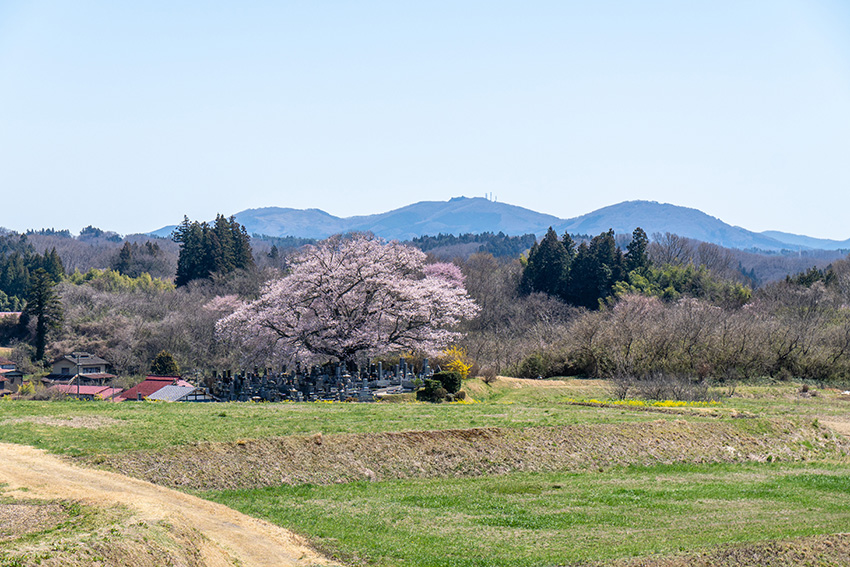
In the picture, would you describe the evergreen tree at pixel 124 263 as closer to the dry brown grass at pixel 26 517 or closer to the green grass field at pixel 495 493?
the green grass field at pixel 495 493

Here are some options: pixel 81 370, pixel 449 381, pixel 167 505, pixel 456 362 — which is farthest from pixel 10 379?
pixel 167 505

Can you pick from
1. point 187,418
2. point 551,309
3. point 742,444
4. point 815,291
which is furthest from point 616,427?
point 815,291

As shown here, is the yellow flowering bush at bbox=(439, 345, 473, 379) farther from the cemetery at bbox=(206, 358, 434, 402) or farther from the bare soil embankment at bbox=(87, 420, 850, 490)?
the bare soil embankment at bbox=(87, 420, 850, 490)

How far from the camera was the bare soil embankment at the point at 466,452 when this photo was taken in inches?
609

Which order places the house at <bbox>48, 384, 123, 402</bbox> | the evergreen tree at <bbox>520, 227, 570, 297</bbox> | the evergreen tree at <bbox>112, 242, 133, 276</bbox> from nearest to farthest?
1. the house at <bbox>48, 384, 123, 402</bbox>
2. the evergreen tree at <bbox>520, 227, 570, 297</bbox>
3. the evergreen tree at <bbox>112, 242, 133, 276</bbox>

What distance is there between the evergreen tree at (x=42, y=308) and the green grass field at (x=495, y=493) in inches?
1884

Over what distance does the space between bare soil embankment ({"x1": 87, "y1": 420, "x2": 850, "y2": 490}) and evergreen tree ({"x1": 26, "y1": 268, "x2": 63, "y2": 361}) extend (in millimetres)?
56769

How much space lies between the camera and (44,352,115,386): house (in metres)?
59.2

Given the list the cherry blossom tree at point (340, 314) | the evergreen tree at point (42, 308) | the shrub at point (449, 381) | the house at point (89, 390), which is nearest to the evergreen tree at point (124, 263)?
the evergreen tree at point (42, 308)

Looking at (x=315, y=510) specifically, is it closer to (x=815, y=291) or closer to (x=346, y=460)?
(x=346, y=460)

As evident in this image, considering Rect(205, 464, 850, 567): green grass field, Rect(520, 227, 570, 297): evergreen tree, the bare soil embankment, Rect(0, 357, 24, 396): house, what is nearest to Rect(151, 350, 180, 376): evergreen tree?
Rect(0, 357, 24, 396): house

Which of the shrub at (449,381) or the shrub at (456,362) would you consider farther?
the shrub at (456,362)

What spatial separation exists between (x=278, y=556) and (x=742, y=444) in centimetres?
1422

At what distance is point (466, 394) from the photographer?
32.6 metres
